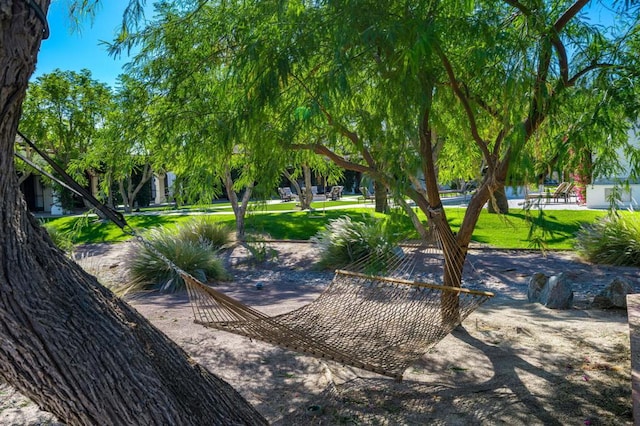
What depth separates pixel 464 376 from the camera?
4.00 meters

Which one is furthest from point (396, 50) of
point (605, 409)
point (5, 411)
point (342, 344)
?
point (5, 411)

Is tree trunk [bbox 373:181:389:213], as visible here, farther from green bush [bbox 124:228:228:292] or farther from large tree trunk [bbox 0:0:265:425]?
green bush [bbox 124:228:228:292]

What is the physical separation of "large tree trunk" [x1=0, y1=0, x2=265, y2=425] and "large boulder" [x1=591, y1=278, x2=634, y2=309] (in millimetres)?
5453

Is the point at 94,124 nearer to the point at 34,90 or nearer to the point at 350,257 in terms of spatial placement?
the point at 34,90

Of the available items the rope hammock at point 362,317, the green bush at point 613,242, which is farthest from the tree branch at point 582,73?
the green bush at point 613,242

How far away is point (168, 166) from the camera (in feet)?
17.1

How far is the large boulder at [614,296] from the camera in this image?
5.99 meters

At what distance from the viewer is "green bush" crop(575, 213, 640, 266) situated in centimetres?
858

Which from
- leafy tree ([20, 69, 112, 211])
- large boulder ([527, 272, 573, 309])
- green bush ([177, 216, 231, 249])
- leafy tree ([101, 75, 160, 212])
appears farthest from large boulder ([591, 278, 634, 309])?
leafy tree ([20, 69, 112, 211])

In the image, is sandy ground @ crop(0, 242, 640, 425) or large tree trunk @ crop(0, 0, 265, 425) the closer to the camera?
large tree trunk @ crop(0, 0, 265, 425)

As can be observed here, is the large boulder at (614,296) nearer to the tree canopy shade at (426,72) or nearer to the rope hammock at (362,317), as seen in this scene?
the rope hammock at (362,317)

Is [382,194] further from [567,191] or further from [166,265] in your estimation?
[567,191]

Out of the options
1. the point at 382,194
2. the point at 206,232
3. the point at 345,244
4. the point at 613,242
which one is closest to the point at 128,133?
the point at 382,194

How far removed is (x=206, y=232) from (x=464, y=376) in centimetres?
762
